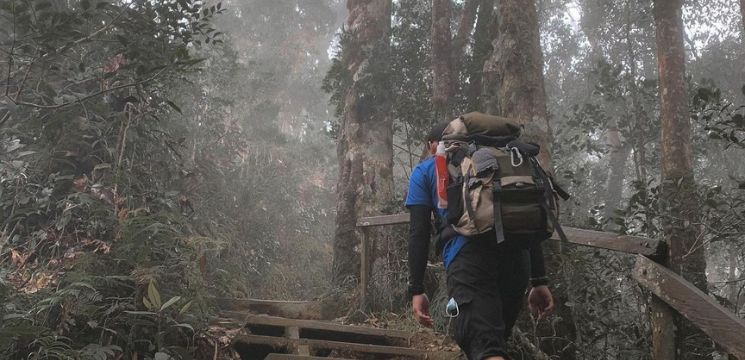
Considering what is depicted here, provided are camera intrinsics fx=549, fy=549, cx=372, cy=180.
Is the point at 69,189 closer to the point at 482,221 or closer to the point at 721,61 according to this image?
the point at 482,221

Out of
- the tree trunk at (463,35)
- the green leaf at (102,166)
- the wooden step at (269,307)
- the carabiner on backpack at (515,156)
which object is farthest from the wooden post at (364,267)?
the carabiner on backpack at (515,156)

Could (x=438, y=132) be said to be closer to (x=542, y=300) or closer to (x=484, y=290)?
(x=484, y=290)

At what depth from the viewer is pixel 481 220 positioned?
2.44m

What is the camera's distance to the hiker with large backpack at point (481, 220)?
244cm

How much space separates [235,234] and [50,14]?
243 inches

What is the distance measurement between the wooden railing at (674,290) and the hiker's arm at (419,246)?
0.99m

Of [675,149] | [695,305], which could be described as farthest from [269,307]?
[675,149]

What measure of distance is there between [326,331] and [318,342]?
18.2 inches

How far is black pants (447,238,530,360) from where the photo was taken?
2391 mm

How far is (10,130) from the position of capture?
18.4 ft

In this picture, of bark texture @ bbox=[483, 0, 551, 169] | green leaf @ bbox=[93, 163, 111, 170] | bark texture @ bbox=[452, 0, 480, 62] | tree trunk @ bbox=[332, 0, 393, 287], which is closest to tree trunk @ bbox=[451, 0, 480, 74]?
bark texture @ bbox=[452, 0, 480, 62]

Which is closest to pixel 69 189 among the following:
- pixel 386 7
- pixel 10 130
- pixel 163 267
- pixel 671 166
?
pixel 10 130

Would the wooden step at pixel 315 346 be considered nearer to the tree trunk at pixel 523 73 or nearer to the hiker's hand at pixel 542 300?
the tree trunk at pixel 523 73

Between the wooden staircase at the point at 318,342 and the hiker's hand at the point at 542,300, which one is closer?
the hiker's hand at the point at 542,300
